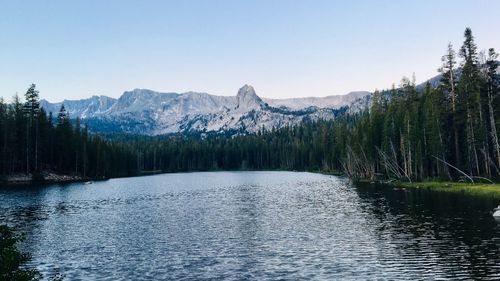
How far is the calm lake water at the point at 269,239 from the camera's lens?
31.9m

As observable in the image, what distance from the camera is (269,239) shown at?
44438mm

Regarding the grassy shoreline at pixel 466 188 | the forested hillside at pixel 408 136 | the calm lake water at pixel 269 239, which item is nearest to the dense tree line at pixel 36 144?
the forested hillside at pixel 408 136

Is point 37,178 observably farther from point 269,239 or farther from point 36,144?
point 269,239

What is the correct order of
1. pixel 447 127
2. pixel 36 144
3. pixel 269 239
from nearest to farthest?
pixel 269 239, pixel 447 127, pixel 36 144

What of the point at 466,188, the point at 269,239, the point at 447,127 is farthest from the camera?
the point at 447,127

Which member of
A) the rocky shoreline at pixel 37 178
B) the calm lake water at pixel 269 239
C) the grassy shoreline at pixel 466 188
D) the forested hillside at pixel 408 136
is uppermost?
the forested hillside at pixel 408 136

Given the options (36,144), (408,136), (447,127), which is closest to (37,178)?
(36,144)

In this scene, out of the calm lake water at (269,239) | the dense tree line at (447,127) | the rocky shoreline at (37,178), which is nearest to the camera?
the calm lake water at (269,239)

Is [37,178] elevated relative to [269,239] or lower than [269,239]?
elevated

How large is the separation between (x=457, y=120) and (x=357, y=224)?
58.1 metres

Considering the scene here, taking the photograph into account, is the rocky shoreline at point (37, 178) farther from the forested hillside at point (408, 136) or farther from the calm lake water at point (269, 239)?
the calm lake water at point (269, 239)

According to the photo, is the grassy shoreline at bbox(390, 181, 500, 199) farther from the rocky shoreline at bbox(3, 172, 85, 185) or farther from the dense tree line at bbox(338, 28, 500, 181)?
the rocky shoreline at bbox(3, 172, 85, 185)

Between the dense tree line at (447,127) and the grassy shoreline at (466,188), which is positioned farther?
the dense tree line at (447,127)

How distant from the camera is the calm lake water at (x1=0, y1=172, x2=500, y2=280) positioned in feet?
105
